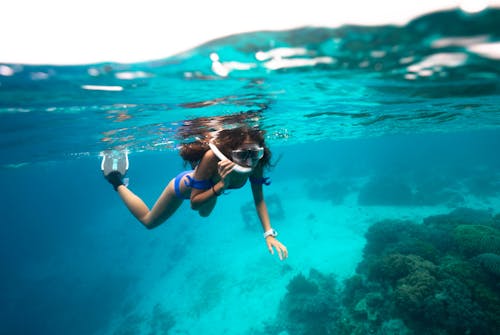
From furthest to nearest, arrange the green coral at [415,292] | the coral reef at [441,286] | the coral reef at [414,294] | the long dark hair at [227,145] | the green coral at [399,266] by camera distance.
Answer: the green coral at [399,266] → the green coral at [415,292] → the coral reef at [414,294] → the coral reef at [441,286] → the long dark hair at [227,145]

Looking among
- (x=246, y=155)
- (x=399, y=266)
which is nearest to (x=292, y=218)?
(x=399, y=266)

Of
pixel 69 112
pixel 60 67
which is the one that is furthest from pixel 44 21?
pixel 69 112

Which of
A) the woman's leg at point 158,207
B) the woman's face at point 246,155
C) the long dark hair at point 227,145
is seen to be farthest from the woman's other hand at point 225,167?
the woman's leg at point 158,207

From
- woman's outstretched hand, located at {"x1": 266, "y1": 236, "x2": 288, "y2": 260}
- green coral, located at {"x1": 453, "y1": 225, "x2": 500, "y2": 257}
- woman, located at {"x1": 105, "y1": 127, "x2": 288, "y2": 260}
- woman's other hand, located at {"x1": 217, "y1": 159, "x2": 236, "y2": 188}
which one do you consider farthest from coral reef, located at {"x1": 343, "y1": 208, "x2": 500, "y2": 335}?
woman's other hand, located at {"x1": 217, "y1": 159, "x2": 236, "y2": 188}

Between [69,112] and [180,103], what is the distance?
4.15 meters

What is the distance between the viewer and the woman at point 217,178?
4.52 metres

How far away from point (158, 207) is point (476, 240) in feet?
42.5

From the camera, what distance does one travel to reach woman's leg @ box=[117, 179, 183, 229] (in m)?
6.03

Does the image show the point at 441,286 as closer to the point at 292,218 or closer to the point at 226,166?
the point at 226,166

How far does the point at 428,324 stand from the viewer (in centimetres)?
798

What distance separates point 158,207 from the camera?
6.21 metres

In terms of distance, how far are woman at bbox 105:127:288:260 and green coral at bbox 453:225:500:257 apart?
10139 mm

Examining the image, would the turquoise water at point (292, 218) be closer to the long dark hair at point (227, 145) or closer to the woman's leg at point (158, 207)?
the long dark hair at point (227, 145)

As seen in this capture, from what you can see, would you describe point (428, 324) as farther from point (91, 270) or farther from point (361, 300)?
point (91, 270)
